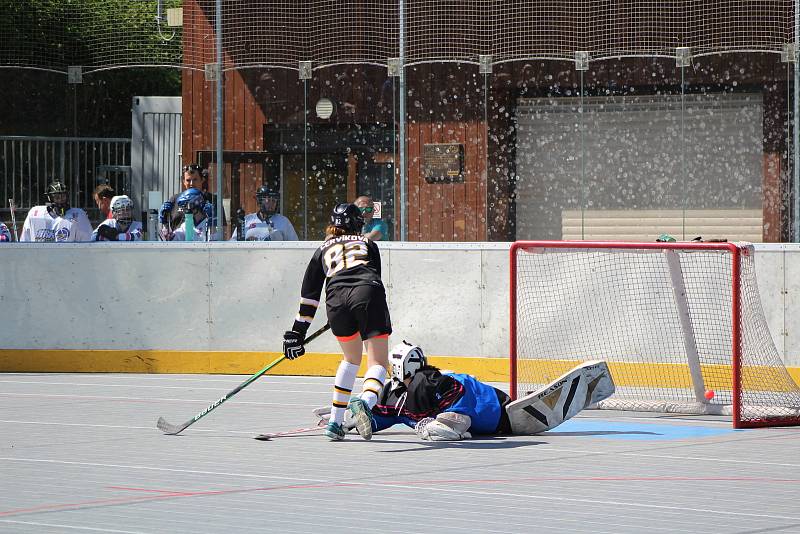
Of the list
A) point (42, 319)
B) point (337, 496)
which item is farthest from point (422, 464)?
point (42, 319)

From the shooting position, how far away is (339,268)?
10383 mm

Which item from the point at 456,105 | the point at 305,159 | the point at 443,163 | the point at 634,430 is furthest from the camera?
the point at 456,105

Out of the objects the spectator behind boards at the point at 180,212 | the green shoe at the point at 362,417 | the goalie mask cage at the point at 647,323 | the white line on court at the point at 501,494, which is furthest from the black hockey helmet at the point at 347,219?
the spectator behind boards at the point at 180,212

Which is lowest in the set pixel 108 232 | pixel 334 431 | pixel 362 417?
pixel 334 431

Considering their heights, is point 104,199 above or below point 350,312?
above

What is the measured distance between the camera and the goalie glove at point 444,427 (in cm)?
1002

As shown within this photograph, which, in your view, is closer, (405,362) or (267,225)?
(405,362)

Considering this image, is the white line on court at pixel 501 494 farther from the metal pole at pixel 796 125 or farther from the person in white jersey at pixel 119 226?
the metal pole at pixel 796 125

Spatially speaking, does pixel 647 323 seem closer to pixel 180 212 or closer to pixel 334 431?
pixel 334 431

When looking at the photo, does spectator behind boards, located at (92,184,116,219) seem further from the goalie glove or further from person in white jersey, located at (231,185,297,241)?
the goalie glove

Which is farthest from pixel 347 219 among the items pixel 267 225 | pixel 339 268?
pixel 267 225

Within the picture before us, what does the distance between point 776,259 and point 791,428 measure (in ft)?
9.32

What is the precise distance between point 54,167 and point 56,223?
2.98 metres

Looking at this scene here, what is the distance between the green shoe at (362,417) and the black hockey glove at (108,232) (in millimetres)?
6871
